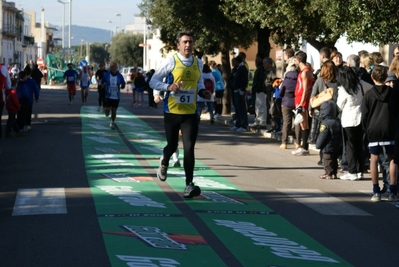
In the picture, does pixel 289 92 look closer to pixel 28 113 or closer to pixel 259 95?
pixel 259 95

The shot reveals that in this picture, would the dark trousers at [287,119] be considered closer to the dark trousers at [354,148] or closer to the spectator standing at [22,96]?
the dark trousers at [354,148]

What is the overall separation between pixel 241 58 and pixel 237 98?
1076 millimetres

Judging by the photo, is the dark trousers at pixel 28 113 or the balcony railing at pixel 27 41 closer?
the dark trousers at pixel 28 113

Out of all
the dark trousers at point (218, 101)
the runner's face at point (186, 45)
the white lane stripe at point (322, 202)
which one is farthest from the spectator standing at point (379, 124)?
the dark trousers at point (218, 101)

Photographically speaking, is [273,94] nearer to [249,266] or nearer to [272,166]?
[272,166]

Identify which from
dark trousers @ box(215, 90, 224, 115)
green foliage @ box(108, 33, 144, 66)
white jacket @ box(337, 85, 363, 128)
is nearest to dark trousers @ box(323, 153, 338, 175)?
Result: white jacket @ box(337, 85, 363, 128)

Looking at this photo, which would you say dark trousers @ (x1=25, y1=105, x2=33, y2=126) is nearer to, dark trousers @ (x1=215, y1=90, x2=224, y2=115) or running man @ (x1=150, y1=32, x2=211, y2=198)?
dark trousers @ (x1=215, y1=90, x2=224, y2=115)

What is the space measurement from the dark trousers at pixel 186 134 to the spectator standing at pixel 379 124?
238 centimetres

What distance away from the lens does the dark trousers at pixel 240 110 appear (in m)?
23.9

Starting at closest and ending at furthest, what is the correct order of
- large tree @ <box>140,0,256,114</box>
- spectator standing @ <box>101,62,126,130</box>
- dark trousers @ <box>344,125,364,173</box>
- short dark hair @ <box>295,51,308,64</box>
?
dark trousers @ <box>344,125,364,173</box> < short dark hair @ <box>295,51,308,64</box> < spectator standing @ <box>101,62,126,130</box> < large tree @ <box>140,0,256,114</box>

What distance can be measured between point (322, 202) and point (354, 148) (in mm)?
2612

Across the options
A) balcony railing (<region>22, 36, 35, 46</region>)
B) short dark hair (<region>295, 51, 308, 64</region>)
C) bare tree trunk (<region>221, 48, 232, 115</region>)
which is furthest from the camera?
balcony railing (<region>22, 36, 35, 46</region>)

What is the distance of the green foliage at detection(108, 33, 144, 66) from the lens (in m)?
120

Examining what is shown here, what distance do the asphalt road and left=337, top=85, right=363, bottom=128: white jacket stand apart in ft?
3.14
